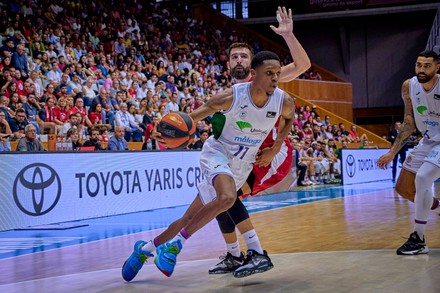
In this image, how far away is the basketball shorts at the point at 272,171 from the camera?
5281mm

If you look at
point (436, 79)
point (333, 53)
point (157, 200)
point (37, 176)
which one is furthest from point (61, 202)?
point (333, 53)

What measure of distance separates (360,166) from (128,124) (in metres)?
8.24

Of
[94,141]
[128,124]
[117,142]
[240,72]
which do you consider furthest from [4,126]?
[240,72]

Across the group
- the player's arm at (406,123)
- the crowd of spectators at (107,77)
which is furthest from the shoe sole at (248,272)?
the crowd of spectators at (107,77)

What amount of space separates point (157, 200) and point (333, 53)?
69.9 ft

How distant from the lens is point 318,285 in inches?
171

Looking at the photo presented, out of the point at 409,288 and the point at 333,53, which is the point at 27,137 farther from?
the point at 333,53

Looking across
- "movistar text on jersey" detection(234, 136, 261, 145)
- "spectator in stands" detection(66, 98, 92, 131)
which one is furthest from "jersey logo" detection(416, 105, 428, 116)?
"spectator in stands" detection(66, 98, 92, 131)

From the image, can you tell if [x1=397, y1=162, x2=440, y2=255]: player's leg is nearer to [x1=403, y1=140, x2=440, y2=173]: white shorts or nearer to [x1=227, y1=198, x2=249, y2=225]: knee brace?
[x1=403, y1=140, x2=440, y2=173]: white shorts

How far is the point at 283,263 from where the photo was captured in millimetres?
5395

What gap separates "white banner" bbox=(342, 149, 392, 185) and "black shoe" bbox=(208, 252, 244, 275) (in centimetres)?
1316

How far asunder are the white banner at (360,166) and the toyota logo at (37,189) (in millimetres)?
10423

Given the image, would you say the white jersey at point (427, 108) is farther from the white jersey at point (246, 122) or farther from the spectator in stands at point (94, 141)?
the spectator in stands at point (94, 141)

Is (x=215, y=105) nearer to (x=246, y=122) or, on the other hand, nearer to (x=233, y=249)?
(x=246, y=122)
